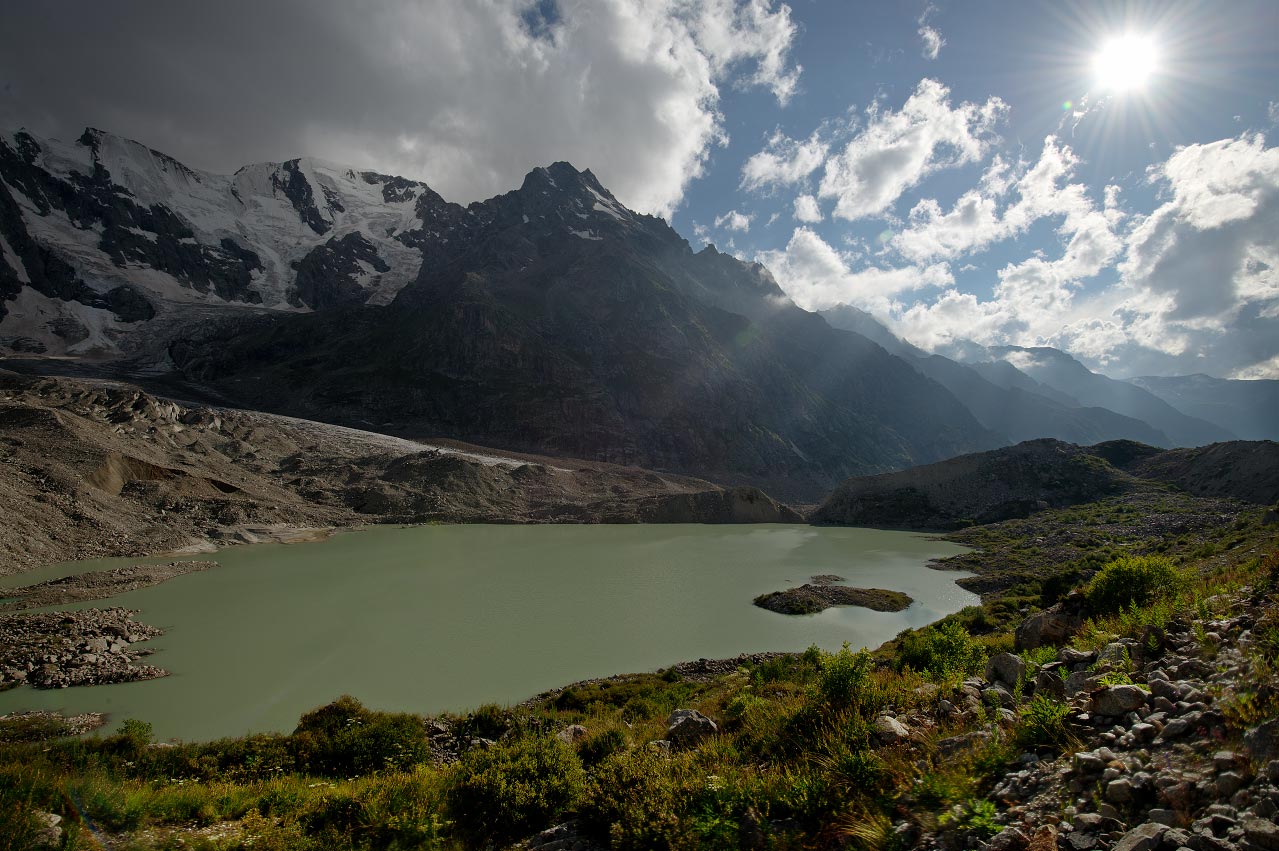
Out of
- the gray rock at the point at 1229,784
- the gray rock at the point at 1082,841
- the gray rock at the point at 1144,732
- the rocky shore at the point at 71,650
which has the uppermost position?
the gray rock at the point at 1229,784

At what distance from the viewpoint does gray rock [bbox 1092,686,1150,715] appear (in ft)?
15.3

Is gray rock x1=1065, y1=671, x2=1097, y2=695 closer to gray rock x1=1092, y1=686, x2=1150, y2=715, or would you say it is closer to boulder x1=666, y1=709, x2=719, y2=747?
gray rock x1=1092, y1=686, x2=1150, y2=715

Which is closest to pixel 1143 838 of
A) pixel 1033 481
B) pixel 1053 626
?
pixel 1053 626

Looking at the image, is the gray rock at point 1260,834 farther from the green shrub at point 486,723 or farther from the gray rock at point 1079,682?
the green shrub at point 486,723

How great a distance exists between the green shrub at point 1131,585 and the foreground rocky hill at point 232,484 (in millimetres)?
50509

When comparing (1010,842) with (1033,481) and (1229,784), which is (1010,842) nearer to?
(1229,784)

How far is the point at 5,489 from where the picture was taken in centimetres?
3588

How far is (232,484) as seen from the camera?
195 feet

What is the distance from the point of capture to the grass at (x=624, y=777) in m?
5.00

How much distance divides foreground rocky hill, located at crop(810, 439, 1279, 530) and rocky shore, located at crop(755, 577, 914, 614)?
49.7m

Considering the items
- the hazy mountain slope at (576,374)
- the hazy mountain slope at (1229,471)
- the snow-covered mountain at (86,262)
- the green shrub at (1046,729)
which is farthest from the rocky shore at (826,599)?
the snow-covered mountain at (86,262)

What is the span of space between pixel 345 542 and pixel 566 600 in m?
32.3

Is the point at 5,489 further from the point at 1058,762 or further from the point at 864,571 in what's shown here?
the point at 864,571

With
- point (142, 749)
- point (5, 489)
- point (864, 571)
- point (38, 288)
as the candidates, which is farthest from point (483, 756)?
point (38, 288)
